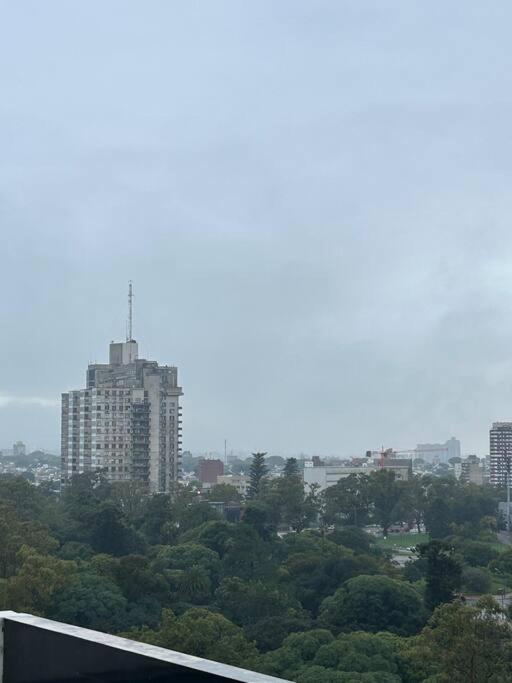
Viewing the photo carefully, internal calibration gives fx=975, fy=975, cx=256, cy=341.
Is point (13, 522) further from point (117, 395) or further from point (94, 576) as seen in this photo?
point (117, 395)

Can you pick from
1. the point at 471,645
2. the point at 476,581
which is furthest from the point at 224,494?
the point at 471,645

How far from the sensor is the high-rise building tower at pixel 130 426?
155ft

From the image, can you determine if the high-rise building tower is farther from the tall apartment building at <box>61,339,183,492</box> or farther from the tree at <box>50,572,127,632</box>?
the tree at <box>50,572,127,632</box>

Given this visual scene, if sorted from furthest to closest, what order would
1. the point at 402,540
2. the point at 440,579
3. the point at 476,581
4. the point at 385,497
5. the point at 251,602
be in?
the point at 385,497, the point at 402,540, the point at 476,581, the point at 440,579, the point at 251,602

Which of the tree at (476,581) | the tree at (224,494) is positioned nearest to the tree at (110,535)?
the tree at (476,581)

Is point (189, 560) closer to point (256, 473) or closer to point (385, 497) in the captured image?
point (385, 497)

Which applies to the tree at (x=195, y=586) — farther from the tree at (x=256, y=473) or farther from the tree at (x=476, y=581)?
the tree at (x=256, y=473)

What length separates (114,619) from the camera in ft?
55.8

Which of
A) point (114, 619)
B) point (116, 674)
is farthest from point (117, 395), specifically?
point (116, 674)

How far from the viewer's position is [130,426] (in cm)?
4756

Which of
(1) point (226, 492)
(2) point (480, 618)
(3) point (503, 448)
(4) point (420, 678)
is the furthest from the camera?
(3) point (503, 448)

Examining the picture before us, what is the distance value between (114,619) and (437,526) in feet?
81.3

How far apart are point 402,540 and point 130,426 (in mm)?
14934

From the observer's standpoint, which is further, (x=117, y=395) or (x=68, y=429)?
(x=68, y=429)
